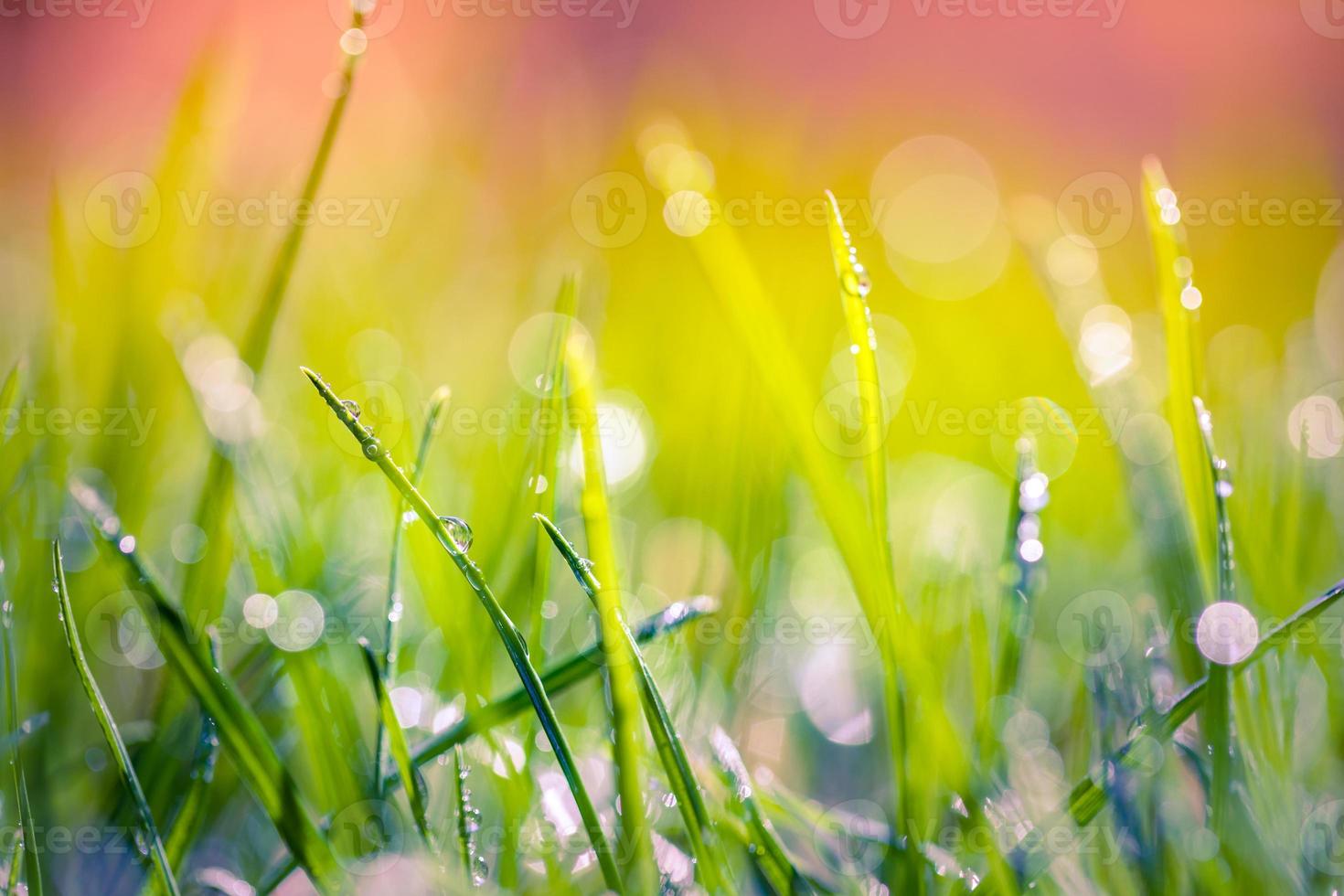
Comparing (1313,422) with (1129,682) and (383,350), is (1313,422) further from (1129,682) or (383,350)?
(383,350)

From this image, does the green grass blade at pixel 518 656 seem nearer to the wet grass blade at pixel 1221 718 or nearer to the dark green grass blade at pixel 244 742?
the dark green grass blade at pixel 244 742

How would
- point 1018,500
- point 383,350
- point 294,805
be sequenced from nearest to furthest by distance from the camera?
point 294,805, point 1018,500, point 383,350

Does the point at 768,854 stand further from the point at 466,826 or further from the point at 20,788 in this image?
the point at 20,788

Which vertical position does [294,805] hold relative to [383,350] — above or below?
below

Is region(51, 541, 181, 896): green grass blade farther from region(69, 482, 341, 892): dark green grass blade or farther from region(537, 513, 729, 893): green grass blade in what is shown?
region(537, 513, 729, 893): green grass blade

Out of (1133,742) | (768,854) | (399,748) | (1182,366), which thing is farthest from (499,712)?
(1182,366)

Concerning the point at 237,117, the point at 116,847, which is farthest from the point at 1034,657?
the point at 237,117

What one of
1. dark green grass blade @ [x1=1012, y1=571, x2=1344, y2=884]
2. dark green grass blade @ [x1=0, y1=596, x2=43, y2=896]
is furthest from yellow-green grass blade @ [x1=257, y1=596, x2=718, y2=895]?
dark green grass blade @ [x1=1012, y1=571, x2=1344, y2=884]
